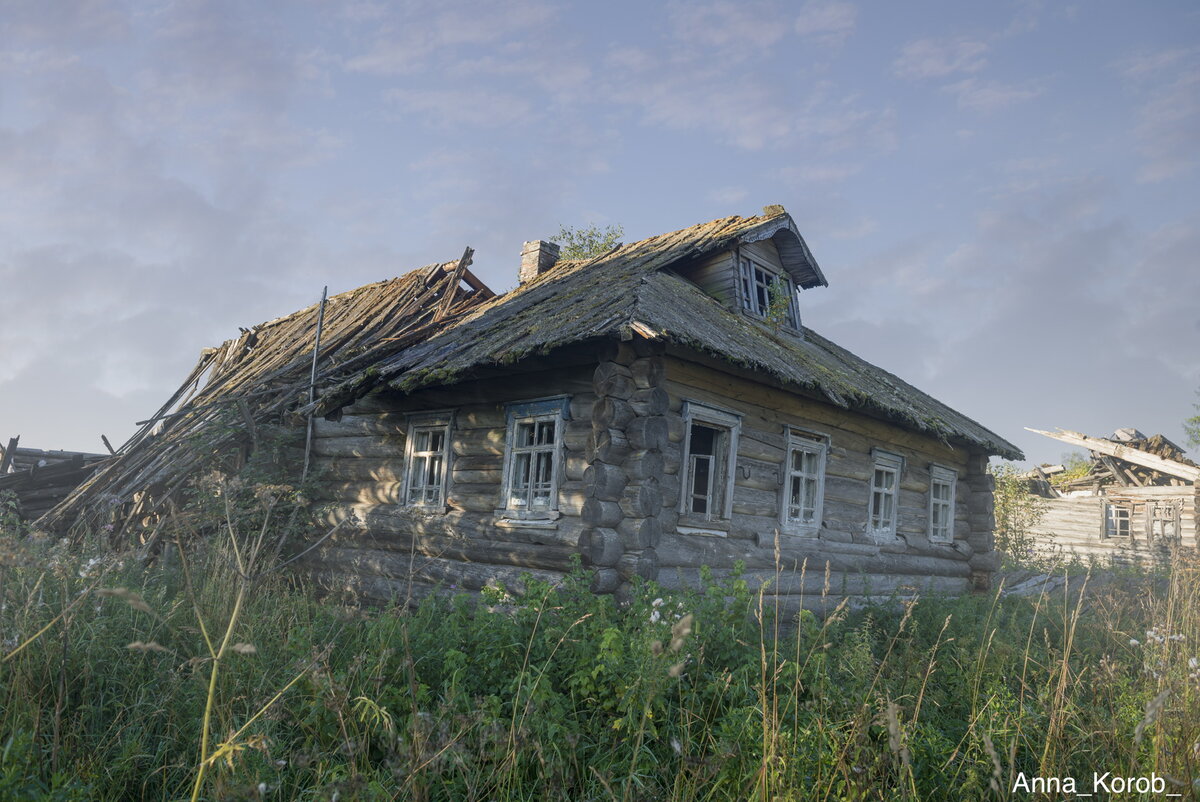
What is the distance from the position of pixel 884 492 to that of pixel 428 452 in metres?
6.57

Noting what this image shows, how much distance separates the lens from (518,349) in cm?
757

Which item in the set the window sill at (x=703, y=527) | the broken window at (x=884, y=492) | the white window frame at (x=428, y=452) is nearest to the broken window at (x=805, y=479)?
the window sill at (x=703, y=527)

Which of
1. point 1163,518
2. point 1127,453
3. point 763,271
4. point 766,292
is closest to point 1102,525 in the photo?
point 1163,518

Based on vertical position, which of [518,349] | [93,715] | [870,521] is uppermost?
[518,349]

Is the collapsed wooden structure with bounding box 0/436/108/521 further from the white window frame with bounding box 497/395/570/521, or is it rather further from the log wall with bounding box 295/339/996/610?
the white window frame with bounding box 497/395/570/521

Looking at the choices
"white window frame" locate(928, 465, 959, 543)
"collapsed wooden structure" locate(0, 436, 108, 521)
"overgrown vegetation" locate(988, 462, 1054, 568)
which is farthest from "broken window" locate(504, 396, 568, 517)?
→ "overgrown vegetation" locate(988, 462, 1054, 568)

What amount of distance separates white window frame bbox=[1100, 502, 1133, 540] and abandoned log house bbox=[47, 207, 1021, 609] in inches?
566

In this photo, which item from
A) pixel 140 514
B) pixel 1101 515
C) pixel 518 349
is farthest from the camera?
pixel 1101 515

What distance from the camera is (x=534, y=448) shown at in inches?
328

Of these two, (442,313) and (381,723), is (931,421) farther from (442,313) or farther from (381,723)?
(381,723)

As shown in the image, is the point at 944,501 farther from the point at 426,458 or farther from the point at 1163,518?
the point at 1163,518

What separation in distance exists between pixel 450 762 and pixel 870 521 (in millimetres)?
8415

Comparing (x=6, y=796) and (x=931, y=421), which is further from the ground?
(x=931, y=421)

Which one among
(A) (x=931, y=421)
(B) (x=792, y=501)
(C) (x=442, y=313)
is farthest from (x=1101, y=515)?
(C) (x=442, y=313)
